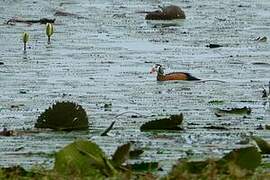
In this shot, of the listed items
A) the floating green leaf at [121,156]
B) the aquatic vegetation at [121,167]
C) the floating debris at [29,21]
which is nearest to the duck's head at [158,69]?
the aquatic vegetation at [121,167]

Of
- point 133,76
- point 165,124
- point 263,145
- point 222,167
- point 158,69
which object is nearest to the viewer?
point 222,167

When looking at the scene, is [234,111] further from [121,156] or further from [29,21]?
[29,21]

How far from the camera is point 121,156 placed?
4504 millimetres

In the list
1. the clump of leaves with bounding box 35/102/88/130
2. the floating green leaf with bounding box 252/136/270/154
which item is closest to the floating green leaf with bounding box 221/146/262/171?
the floating green leaf with bounding box 252/136/270/154

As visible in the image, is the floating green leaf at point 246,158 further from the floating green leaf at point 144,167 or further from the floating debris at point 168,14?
the floating debris at point 168,14

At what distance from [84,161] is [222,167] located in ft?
1.89

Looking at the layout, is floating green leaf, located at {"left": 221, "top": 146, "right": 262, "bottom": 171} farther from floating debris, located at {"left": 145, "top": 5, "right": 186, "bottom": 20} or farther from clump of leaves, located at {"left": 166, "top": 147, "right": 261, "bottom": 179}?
floating debris, located at {"left": 145, "top": 5, "right": 186, "bottom": 20}

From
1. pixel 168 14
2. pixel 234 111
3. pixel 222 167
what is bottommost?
pixel 168 14

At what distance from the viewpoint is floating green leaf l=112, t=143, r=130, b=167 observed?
14.6 ft

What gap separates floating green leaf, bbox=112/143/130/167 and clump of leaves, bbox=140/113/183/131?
1.10 meters

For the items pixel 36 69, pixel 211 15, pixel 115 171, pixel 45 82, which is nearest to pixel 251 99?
pixel 45 82

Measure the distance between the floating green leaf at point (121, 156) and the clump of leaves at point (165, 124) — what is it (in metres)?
1.10

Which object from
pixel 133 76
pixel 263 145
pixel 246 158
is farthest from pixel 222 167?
pixel 133 76

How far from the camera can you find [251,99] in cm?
688
